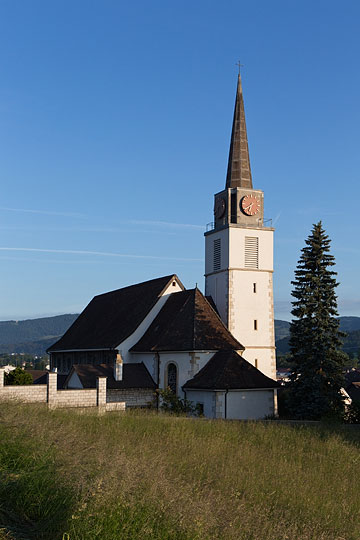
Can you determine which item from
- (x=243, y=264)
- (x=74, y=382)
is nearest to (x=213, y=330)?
(x=243, y=264)

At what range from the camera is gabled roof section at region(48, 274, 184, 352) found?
40500 millimetres

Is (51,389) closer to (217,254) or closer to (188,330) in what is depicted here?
(188,330)

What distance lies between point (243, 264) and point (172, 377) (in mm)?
10458

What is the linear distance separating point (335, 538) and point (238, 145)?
37.9m

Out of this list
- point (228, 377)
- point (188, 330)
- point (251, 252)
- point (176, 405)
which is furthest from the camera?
point (251, 252)

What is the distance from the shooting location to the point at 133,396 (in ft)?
114

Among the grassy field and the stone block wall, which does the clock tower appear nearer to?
→ the stone block wall

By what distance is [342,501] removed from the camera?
34.0 feet

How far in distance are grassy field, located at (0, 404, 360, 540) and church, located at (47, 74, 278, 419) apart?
1675 cm

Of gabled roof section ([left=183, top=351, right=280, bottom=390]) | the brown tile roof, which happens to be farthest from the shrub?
the brown tile roof

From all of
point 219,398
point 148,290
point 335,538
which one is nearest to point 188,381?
point 219,398

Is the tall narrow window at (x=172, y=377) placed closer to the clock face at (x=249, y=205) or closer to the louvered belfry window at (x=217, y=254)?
the louvered belfry window at (x=217, y=254)

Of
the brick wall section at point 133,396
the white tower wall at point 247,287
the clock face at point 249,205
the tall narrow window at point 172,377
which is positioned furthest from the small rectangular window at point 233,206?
the brick wall section at point 133,396

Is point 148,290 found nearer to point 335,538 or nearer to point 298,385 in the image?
point 298,385
